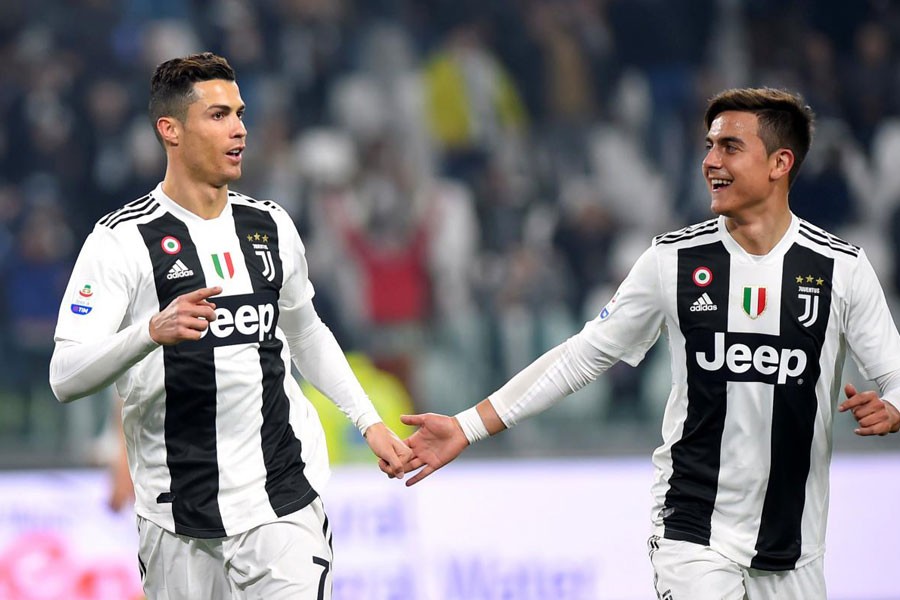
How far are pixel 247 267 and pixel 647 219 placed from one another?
18.0ft

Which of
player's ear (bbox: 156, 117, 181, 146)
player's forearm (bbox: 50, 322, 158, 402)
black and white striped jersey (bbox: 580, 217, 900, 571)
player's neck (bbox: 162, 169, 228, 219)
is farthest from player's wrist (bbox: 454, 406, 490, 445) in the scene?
player's ear (bbox: 156, 117, 181, 146)

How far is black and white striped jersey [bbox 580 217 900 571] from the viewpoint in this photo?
170 inches

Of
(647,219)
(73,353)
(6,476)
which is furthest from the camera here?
(647,219)

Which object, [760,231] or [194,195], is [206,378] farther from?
[760,231]

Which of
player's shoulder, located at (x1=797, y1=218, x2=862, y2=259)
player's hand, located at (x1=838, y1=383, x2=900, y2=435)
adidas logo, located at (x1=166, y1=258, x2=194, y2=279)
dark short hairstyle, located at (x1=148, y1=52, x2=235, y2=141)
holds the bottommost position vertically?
player's hand, located at (x1=838, y1=383, x2=900, y2=435)

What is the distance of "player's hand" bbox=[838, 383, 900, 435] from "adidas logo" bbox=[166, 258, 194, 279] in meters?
2.01

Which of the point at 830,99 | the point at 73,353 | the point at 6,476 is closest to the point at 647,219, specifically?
the point at 830,99

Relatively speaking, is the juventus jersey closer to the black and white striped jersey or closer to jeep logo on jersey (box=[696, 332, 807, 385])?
the black and white striped jersey

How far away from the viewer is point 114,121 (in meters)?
9.72

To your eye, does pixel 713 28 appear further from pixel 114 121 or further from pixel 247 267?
pixel 247 267

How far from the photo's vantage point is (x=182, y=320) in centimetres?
392

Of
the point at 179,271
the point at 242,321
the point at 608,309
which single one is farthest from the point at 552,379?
the point at 179,271

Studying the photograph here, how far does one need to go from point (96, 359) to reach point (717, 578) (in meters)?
1.95

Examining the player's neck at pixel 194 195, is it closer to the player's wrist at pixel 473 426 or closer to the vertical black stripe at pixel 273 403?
the vertical black stripe at pixel 273 403
